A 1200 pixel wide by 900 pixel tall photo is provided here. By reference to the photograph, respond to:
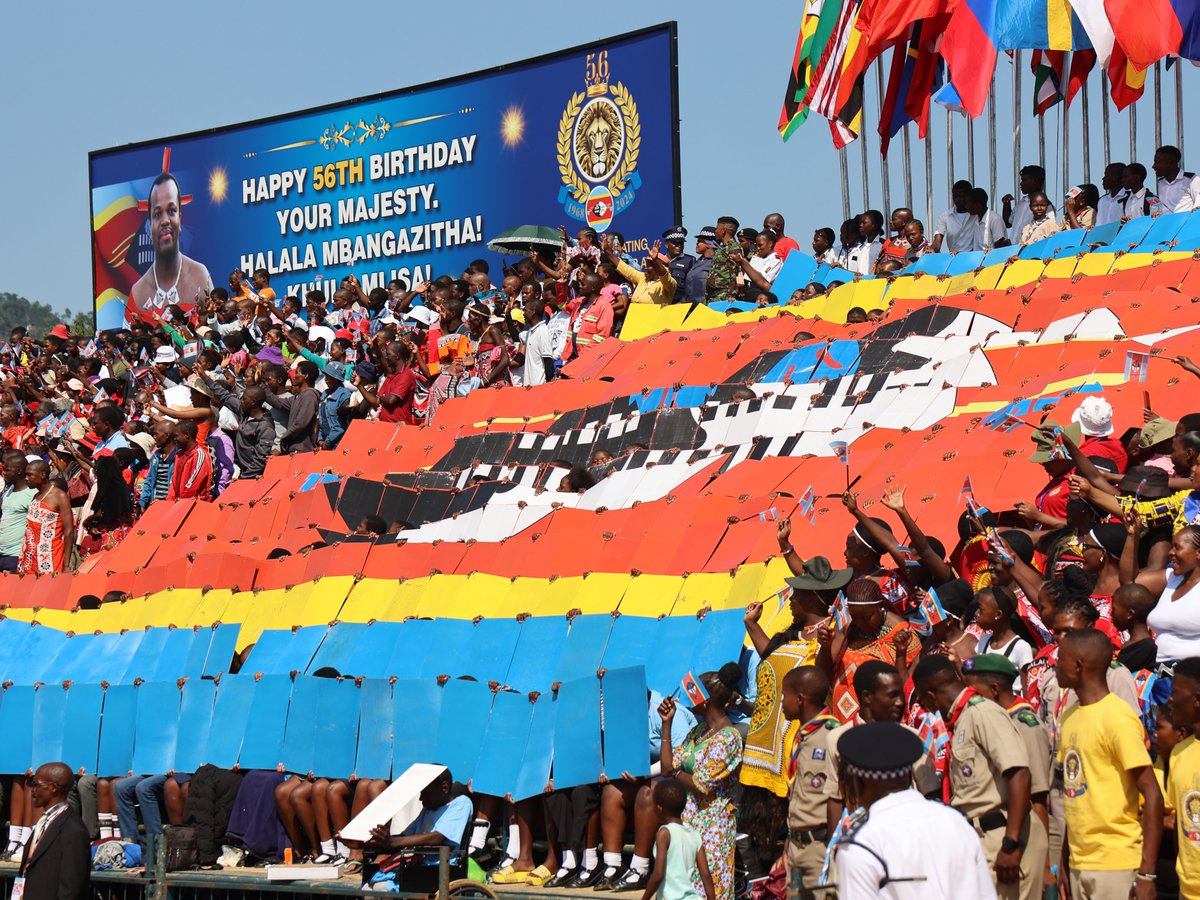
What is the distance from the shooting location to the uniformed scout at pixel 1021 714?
646cm

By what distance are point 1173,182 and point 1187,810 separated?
10.9 meters

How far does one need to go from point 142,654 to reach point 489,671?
3.30 meters

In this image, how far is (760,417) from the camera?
44.0ft

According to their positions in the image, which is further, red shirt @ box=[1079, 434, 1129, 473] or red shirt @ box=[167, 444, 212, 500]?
red shirt @ box=[167, 444, 212, 500]

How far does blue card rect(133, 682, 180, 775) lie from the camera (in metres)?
11.6

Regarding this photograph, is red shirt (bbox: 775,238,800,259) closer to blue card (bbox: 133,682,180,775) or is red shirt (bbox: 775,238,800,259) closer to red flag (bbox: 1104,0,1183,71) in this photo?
red flag (bbox: 1104,0,1183,71)

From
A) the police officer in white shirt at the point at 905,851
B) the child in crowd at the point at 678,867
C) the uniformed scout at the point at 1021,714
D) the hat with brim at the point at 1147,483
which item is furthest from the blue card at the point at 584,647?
the police officer in white shirt at the point at 905,851

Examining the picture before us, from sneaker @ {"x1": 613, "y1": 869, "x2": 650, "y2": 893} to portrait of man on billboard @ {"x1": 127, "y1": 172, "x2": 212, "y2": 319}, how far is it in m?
22.5

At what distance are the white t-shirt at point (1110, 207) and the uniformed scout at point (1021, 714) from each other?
9.78 m

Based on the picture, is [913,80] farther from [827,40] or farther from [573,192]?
[573,192]

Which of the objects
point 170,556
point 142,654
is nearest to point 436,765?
point 142,654

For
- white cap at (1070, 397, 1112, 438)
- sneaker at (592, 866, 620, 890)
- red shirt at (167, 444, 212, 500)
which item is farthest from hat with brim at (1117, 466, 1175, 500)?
red shirt at (167, 444, 212, 500)

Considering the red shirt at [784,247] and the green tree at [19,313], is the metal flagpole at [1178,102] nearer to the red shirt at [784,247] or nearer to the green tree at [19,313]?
the red shirt at [784,247]

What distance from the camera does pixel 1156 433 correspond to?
9.30 m
